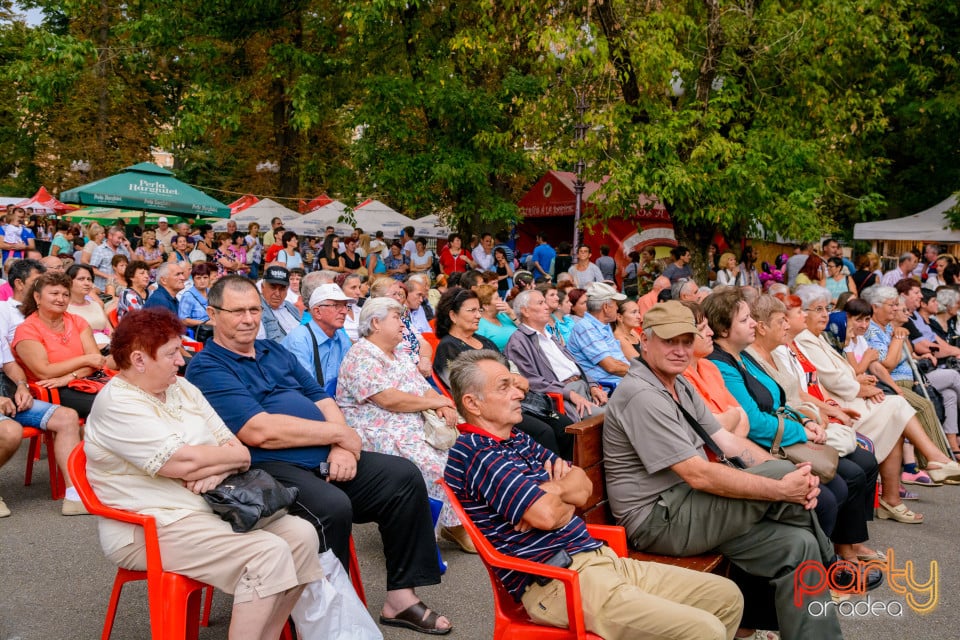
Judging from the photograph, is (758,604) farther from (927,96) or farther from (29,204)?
(29,204)

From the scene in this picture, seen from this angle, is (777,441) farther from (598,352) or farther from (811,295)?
(598,352)

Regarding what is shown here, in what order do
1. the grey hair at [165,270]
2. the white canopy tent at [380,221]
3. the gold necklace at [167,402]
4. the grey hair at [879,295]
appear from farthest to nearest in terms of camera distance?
the white canopy tent at [380,221], the grey hair at [165,270], the grey hair at [879,295], the gold necklace at [167,402]

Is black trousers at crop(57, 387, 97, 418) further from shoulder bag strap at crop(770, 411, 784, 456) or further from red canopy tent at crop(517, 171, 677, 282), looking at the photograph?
red canopy tent at crop(517, 171, 677, 282)

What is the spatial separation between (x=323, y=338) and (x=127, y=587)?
186cm

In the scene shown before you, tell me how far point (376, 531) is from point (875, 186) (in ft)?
68.5

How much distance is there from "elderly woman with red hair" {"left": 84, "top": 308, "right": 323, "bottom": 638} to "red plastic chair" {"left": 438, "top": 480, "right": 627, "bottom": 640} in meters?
0.69

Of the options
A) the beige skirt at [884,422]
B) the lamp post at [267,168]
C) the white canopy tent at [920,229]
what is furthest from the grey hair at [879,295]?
the lamp post at [267,168]

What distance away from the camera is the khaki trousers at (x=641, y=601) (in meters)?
2.80

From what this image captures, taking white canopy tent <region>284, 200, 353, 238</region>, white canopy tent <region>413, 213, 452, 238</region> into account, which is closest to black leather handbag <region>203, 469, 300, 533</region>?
white canopy tent <region>284, 200, 353, 238</region>

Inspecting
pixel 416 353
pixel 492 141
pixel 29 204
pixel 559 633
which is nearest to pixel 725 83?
pixel 492 141

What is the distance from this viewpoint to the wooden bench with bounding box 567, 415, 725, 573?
341cm

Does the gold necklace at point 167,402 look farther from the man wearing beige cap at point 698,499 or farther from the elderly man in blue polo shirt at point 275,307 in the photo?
the elderly man in blue polo shirt at point 275,307

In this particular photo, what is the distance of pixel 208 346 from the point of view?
12.6ft

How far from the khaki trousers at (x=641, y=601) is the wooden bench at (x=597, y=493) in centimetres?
30
